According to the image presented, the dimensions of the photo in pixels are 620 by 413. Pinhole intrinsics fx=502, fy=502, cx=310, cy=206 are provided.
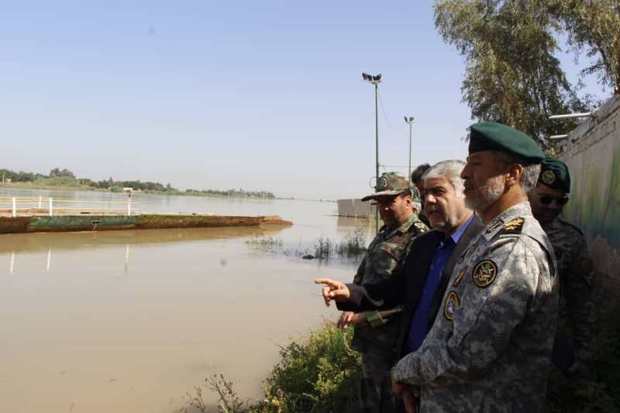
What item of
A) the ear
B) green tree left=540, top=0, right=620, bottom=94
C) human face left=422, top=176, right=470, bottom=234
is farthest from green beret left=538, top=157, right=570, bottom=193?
green tree left=540, top=0, right=620, bottom=94

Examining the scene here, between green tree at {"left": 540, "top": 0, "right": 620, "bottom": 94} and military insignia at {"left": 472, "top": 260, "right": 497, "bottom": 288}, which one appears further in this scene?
green tree at {"left": 540, "top": 0, "right": 620, "bottom": 94}

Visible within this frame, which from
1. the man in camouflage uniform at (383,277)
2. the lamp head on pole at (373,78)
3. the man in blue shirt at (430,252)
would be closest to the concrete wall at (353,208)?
the lamp head on pole at (373,78)

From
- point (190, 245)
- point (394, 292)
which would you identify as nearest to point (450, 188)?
point (394, 292)

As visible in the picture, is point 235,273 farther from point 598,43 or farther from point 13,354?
point 598,43

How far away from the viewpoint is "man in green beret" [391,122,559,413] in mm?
1322

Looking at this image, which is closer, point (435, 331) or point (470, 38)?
point (435, 331)

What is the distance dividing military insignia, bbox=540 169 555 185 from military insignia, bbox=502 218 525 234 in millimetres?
1420

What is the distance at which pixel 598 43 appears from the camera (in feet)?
37.9

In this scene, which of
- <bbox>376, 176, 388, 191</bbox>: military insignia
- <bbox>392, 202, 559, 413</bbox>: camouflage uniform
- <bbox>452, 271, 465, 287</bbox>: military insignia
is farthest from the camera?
<bbox>376, 176, 388, 191</bbox>: military insignia

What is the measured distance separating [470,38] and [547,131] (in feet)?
10.4

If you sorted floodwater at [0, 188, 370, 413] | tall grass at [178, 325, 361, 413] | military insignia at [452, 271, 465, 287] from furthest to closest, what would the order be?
floodwater at [0, 188, 370, 413], tall grass at [178, 325, 361, 413], military insignia at [452, 271, 465, 287]

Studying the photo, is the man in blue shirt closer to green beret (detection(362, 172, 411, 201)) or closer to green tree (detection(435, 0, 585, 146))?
green beret (detection(362, 172, 411, 201))

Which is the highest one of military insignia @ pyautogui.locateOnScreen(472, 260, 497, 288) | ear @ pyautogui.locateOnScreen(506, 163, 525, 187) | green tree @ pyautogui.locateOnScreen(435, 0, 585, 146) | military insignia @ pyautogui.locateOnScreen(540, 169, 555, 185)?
green tree @ pyautogui.locateOnScreen(435, 0, 585, 146)

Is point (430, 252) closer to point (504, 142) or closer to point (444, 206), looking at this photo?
point (444, 206)
